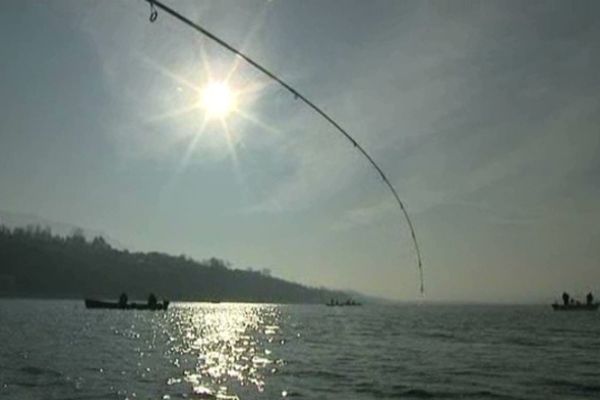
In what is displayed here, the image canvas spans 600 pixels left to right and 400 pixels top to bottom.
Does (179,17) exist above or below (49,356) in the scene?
above

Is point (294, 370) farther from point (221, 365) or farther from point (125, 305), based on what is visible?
point (125, 305)

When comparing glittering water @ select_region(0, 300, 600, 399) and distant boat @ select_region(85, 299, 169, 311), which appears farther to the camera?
distant boat @ select_region(85, 299, 169, 311)

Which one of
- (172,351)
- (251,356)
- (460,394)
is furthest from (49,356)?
(460,394)

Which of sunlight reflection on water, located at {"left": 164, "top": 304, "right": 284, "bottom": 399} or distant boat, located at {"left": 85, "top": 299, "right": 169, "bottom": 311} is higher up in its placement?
distant boat, located at {"left": 85, "top": 299, "right": 169, "bottom": 311}

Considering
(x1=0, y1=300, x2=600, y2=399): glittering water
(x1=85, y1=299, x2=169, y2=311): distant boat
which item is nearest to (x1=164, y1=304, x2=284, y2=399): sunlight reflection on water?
(x1=0, y1=300, x2=600, y2=399): glittering water

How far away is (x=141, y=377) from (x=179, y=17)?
32.7m

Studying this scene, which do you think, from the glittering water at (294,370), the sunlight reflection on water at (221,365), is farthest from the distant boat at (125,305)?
the glittering water at (294,370)

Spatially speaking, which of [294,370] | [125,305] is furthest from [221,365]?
[125,305]

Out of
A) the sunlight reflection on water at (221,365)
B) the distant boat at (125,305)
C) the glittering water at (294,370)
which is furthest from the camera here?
the distant boat at (125,305)

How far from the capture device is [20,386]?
36.7 m

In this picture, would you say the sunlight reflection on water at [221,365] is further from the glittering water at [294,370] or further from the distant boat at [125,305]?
the distant boat at [125,305]

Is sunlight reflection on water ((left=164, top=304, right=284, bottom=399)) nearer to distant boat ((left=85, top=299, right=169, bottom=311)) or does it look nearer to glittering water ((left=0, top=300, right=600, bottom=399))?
glittering water ((left=0, top=300, right=600, bottom=399))

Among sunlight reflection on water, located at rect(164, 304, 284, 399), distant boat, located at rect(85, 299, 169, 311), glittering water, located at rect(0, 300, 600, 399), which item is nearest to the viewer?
glittering water, located at rect(0, 300, 600, 399)

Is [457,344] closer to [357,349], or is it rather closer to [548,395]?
[357,349]
